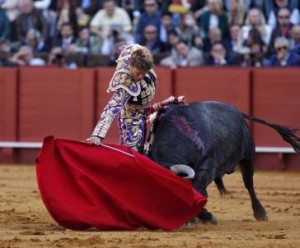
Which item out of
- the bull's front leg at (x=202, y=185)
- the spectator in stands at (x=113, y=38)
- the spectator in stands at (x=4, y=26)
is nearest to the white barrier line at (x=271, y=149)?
the spectator in stands at (x=113, y=38)

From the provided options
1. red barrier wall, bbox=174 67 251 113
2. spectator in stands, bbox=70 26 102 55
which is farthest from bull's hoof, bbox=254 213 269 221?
spectator in stands, bbox=70 26 102 55

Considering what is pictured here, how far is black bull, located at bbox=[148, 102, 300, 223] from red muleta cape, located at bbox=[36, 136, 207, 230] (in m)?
0.20

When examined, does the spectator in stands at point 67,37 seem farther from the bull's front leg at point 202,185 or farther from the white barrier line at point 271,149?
the bull's front leg at point 202,185

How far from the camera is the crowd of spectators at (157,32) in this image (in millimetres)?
13109

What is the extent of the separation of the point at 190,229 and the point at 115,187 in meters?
0.59

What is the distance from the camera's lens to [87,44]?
45.5 ft

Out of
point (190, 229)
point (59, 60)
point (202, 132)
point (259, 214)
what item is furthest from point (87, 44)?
point (190, 229)

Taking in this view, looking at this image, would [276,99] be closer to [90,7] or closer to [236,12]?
[236,12]

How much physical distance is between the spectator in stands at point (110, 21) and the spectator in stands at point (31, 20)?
0.71 metres

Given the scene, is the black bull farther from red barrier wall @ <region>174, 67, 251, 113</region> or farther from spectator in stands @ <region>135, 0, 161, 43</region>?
spectator in stands @ <region>135, 0, 161, 43</region>

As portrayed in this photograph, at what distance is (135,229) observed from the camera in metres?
7.02

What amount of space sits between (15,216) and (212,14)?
6147 mm

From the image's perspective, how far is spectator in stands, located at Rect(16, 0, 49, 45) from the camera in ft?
47.0

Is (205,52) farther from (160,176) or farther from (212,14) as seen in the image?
(160,176)
